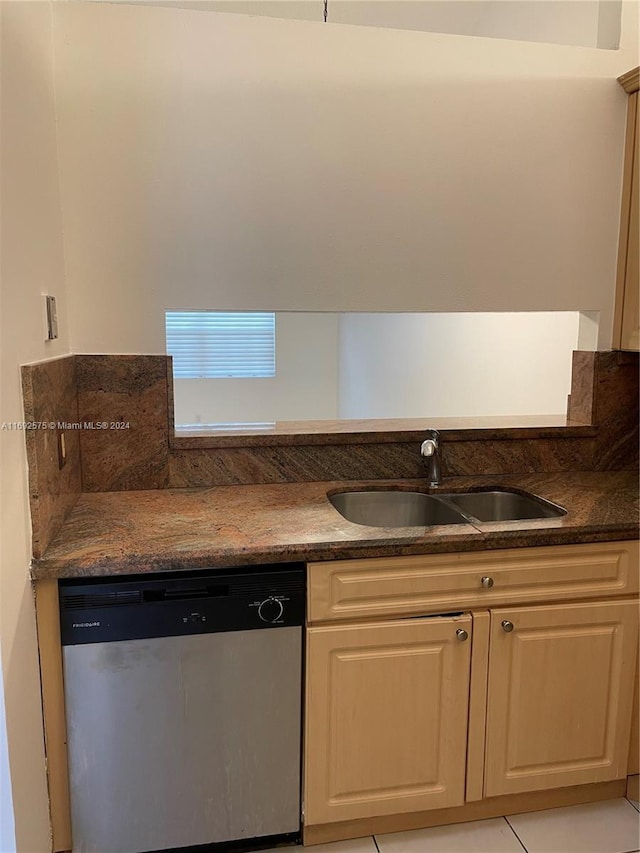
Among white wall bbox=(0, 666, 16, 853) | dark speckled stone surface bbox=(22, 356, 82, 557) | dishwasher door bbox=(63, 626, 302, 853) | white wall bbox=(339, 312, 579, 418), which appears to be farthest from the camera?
white wall bbox=(339, 312, 579, 418)

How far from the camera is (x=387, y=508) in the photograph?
2207mm

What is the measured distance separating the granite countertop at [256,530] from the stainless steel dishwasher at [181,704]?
0.07 metres

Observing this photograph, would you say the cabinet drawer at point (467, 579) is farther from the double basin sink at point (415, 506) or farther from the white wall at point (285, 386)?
the white wall at point (285, 386)

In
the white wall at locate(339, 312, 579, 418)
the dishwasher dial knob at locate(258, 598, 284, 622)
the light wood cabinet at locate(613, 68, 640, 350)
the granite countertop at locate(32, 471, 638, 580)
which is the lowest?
the dishwasher dial knob at locate(258, 598, 284, 622)

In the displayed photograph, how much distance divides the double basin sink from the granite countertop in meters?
0.06

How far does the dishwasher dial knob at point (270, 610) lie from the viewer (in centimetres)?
162

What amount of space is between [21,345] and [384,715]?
4.29 ft

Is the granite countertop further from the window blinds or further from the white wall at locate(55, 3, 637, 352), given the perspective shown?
the window blinds

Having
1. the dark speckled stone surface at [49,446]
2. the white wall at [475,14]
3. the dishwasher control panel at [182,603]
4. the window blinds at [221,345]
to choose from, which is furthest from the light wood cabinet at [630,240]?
the window blinds at [221,345]

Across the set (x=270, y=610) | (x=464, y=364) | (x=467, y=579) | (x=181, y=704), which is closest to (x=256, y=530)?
(x=270, y=610)

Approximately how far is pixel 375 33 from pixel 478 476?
1.50 m

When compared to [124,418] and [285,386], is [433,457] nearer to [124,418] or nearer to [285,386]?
[124,418]

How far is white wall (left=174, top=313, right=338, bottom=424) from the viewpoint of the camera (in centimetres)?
556

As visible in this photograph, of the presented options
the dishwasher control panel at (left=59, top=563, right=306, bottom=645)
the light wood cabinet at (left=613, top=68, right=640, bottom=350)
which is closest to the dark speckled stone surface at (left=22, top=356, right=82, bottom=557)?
the dishwasher control panel at (left=59, top=563, right=306, bottom=645)
